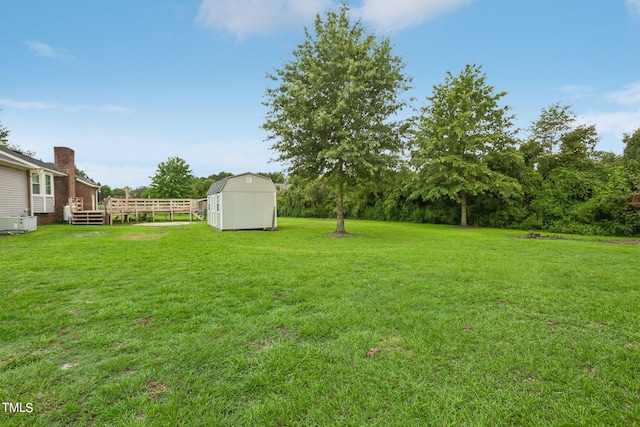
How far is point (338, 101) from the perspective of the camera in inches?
460

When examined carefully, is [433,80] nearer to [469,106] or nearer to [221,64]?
[469,106]

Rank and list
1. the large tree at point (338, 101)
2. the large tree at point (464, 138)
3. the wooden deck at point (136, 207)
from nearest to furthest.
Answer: the large tree at point (338, 101), the large tree at point (464, 138), the wooden deck at point (136, 207)

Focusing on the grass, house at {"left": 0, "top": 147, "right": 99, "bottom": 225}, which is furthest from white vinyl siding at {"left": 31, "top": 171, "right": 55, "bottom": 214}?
the grass

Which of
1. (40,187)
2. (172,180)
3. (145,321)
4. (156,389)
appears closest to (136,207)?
(40,187)

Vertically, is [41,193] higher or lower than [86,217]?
higher

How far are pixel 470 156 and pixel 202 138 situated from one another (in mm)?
20502

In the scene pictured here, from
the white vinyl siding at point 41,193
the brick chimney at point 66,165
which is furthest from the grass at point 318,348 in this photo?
the brick chimney at point 66,165

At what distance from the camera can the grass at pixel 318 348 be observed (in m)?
1.90

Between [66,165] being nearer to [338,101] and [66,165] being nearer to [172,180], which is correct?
[338,101]

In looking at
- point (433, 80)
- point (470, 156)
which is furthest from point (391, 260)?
point (433, 80)

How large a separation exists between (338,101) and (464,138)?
9.99 meters

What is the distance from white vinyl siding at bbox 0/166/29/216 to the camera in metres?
12.3

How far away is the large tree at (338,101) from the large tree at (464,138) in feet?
17.8

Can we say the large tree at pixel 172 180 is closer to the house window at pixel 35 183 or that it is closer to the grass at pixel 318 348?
the house window at pixel 35 183
